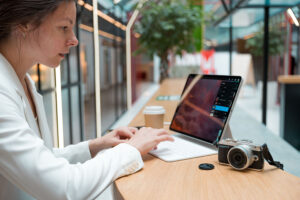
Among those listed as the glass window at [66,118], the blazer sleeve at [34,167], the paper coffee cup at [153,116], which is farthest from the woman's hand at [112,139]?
the glass window at [66,118]

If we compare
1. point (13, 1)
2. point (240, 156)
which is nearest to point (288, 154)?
point (240, 156)

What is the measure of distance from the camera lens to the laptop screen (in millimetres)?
195

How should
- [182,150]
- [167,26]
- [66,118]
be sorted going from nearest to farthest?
1. [182,150]
2. [66,118]
3. [167,26]

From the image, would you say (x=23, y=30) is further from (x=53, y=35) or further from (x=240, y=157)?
(x=240, y=157)

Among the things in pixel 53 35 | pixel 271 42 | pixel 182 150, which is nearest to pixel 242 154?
pixel 182 150

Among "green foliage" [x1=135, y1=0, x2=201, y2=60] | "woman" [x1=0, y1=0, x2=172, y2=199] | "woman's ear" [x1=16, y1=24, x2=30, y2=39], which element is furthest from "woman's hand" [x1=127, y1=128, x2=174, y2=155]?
"green foliage" [x1=135, y1=0, x2=201, y2=60]

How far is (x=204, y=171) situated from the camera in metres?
1.01

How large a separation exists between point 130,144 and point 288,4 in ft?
11.5

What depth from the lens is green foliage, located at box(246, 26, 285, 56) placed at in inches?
264

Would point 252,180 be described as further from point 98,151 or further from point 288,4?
point 288,4

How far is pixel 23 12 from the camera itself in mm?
936

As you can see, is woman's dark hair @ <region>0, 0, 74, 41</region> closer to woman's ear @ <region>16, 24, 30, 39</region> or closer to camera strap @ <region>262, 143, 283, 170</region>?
woman's ear @ <region>16, 24, 30, 39</region>

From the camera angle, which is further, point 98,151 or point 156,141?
point 98,151

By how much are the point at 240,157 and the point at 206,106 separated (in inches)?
13.7
